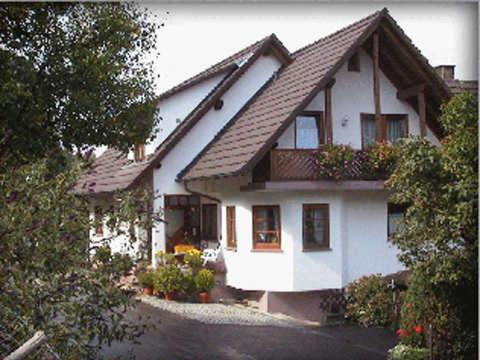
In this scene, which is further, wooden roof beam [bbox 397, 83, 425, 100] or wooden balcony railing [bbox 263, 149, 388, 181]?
wooden roof beam [bbox 397, 83, 425, 100]

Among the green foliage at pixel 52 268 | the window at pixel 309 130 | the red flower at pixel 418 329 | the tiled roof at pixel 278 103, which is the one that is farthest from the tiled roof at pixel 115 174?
the green foliage at pixel 52 268

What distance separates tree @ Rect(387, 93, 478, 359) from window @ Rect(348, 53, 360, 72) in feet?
24.5

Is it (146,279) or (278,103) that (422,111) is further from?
(146,279)

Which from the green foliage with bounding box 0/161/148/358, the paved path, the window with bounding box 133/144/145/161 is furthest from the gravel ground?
the green foliage with bounding box 0/161/148/358

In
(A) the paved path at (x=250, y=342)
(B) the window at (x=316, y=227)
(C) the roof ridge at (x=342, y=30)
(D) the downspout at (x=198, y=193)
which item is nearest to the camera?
(A) the paved path at (x=250, y=342)

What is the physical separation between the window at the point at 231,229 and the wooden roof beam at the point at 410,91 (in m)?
5.19

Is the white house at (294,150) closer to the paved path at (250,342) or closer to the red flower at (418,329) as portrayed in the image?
the paved path at (250,342)

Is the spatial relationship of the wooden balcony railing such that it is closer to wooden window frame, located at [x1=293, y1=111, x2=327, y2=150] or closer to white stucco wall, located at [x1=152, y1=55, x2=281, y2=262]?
wooden window frame, located at [x1=293, y1=111, x2=327, y2=150]

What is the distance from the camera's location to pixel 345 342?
41.4 feet

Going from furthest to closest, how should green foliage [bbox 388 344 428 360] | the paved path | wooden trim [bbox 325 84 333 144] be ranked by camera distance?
wooden trim [bbox 325 84 333 144] < the paved path < green foliage [bbox 388 344 428 360]

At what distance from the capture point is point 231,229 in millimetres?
17266

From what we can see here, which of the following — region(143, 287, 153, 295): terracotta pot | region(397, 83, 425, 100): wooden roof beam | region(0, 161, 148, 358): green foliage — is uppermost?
region(397, 83, 425, 100): wooden roof beam

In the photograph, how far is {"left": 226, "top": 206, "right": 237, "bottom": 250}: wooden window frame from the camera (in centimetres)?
1692

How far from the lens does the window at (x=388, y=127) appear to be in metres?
16.8
